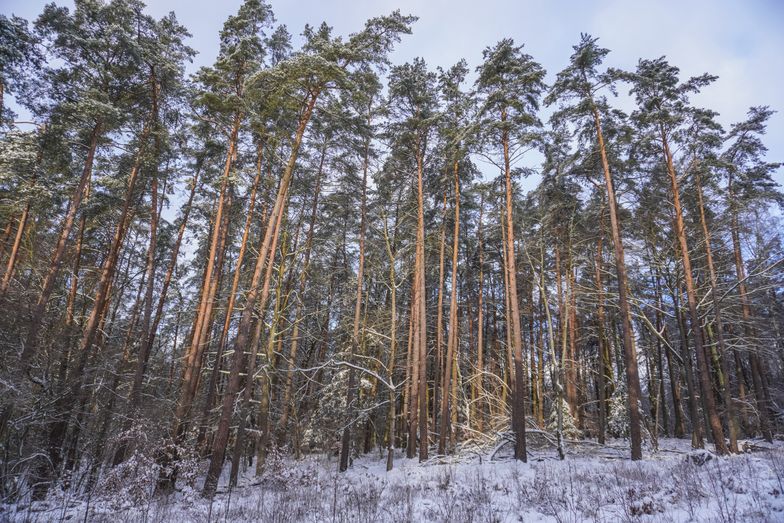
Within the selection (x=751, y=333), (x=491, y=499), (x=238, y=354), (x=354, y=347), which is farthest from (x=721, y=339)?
(x=238, y=354)

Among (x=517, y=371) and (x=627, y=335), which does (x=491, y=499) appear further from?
(x=627, y=335)

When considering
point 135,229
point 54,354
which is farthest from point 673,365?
point 135,229

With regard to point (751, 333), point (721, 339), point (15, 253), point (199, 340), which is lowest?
point (199, 340)

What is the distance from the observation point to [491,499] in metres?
7.29

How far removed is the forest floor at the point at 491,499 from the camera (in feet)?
17.7

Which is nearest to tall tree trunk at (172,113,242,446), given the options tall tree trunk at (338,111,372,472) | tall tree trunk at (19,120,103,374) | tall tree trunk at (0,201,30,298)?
tall tree trunk at (19,120,103,374)

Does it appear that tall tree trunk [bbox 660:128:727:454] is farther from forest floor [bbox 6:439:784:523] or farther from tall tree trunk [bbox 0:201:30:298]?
tall tree trunk [bbox 0:201:30:298]

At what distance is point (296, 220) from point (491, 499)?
14.0 meters

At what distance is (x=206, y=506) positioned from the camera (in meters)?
8.22

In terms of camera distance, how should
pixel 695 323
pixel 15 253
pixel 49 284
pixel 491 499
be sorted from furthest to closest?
pixel 695 323
pixel 15 253
pixel 49 284
pixel 491 499

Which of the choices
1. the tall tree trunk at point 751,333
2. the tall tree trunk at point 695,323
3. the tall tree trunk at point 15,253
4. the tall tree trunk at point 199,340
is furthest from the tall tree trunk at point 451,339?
the tall tree trunk at point 15,253

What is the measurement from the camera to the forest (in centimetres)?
1084

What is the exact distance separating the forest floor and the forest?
0.75 meters

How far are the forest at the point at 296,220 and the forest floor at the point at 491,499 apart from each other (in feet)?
2.46
